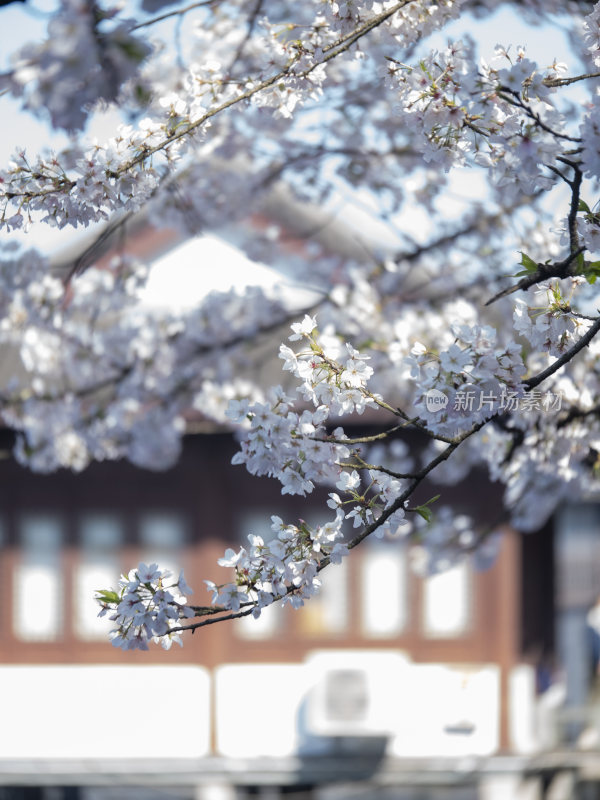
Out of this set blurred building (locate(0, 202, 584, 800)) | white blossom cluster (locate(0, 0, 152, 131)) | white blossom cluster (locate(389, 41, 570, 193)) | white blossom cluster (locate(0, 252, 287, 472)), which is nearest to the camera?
white blossom cluster (locate(0, 0, 152, 131))

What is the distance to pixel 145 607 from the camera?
2.41 metres

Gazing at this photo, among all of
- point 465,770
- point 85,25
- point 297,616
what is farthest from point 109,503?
point 85,25

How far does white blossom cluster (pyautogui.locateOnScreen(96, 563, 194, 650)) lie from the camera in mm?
2410

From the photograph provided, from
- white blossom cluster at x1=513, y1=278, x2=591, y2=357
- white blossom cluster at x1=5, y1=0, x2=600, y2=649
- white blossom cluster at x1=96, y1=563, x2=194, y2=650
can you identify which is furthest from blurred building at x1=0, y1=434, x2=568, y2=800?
white blossom cluster at x1=96, y1=563, x2=194, y2=650

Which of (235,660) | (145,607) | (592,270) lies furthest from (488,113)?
(235,660)

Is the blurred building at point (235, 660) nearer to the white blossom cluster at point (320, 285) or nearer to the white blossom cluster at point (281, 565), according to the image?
the white blossom cluster at point (320, 285)

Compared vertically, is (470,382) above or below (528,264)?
below

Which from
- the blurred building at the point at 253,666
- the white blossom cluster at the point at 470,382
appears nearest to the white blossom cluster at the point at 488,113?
the white blossom cluster at the point at 470,382

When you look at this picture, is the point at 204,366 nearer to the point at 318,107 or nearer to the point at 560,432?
the point at 318,107

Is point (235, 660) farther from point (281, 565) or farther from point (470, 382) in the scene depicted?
point (470, 382)

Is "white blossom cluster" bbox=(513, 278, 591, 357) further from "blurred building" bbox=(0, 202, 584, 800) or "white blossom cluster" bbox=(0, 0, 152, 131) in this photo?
"blurred building" bbox=(0, 202, 584, 800)

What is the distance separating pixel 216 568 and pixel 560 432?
19.4ft

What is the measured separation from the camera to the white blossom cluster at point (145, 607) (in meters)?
2.41

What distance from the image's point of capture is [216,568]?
9477mm
